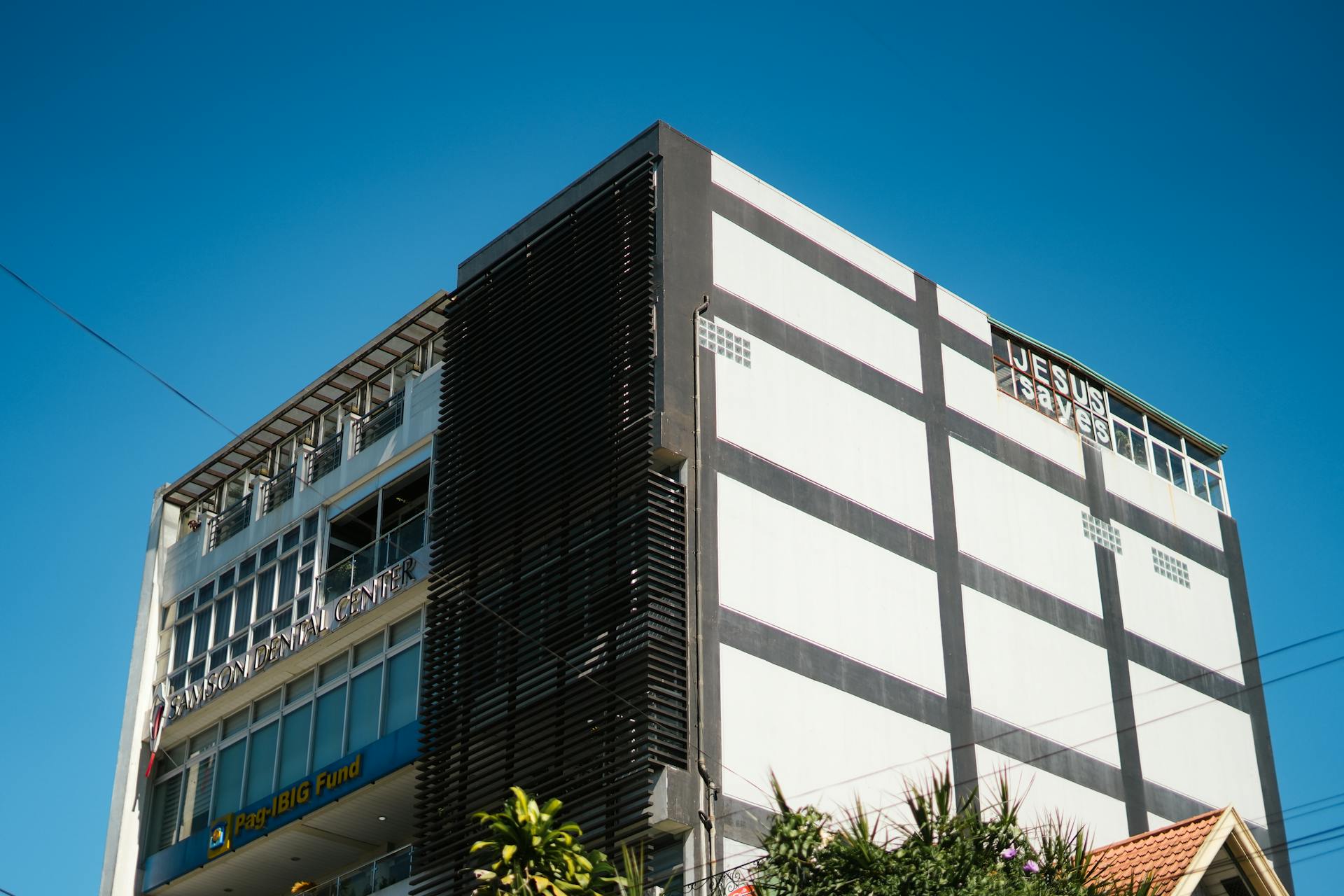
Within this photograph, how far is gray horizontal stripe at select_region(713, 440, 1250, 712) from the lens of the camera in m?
35.0

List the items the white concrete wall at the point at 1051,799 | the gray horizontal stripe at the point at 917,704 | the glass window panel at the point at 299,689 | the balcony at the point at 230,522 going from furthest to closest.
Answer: the balcony at the point at 230,522 < the glass window panel at the point at 299,689 < the white concrete wall at the point at 1051,799 < the gray horizontal stripe at the point at 917,704

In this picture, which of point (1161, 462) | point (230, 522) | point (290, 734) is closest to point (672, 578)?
point (290, 734)

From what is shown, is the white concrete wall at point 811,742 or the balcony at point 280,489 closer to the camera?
the white concrete wall at point 811,742

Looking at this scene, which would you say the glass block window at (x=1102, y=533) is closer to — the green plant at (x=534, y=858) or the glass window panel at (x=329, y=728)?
the glass window panel at (x=329, y=728)

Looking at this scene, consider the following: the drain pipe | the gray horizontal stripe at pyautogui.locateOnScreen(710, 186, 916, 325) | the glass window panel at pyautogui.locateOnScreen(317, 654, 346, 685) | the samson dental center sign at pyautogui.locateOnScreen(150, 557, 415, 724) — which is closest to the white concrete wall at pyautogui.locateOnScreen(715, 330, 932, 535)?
the drain pipe

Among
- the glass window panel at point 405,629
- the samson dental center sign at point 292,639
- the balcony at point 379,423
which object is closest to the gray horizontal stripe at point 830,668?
the glass window panel at point 405,629

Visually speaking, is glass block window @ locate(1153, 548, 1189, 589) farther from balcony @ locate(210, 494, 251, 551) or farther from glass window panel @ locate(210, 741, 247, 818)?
balcony @ locate(210, 494, 251, 551)

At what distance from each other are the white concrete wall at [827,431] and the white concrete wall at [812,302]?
1.06 m

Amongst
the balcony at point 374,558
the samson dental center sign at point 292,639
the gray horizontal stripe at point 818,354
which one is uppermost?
the gray horizontal stripe at point 818,354

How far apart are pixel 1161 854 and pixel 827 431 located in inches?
462

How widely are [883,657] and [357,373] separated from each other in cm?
1517

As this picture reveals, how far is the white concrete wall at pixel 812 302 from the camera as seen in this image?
37188 mm

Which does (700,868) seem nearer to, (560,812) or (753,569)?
(560,812)

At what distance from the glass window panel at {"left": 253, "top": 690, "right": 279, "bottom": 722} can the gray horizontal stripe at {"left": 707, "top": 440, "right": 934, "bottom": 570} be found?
13062mm
